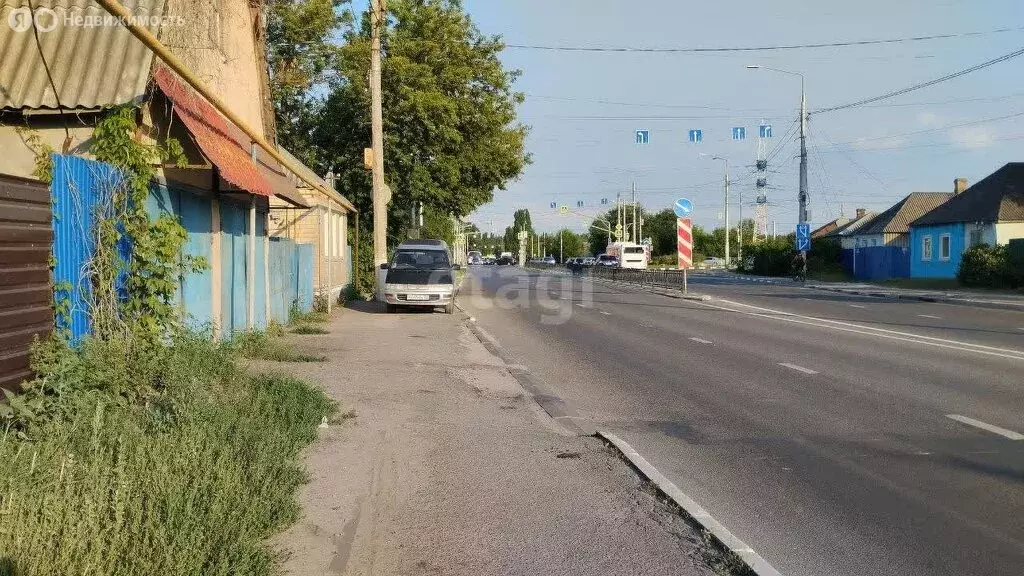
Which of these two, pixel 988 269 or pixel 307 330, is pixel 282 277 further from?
pixel 988 269

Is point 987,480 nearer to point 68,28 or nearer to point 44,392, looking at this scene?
point 44,392

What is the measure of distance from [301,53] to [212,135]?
25.5 m

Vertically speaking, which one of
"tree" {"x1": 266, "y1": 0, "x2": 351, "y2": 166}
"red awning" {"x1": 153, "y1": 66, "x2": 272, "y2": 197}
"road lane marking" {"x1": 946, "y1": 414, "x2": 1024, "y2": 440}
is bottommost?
"road lane marking" {"x1": 946, "y1": 414, "x2": 1024, "y2": 440}

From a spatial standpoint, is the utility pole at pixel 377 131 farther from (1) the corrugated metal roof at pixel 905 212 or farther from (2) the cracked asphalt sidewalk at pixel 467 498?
(1) the corrugated metal roof at pixel 905 212

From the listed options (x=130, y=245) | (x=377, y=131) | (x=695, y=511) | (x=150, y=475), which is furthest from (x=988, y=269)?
(x=150, y=475)

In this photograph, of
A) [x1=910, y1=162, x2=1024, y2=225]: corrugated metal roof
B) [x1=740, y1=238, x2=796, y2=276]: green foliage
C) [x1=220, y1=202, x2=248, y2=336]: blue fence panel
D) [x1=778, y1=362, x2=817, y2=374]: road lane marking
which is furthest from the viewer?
[x1=740, y1=238, x2=796, y2=276]: green foliage

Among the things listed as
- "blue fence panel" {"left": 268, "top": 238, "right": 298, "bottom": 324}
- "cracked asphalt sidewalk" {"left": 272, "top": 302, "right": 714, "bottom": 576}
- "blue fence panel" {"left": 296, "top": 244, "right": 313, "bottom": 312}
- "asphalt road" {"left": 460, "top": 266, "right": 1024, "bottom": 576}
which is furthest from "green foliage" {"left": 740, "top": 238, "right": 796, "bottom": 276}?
"cracked asphalt sidewalk" {"left": 272, "top": 302, "right": 714, "bottom": 576}

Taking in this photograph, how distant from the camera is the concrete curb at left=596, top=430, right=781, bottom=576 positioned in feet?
15.2

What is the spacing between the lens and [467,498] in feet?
19.5

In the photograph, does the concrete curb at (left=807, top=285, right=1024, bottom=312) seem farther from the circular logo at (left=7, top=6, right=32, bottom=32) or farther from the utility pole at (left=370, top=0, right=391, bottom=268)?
the circular logo at (left=7, top=6, right=32, bottom=32)

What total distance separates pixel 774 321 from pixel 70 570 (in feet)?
61.0

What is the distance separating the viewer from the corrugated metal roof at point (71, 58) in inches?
335

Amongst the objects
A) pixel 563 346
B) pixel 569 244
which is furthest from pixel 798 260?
pixel 569 244

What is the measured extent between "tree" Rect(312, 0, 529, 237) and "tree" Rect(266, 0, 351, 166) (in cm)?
83
